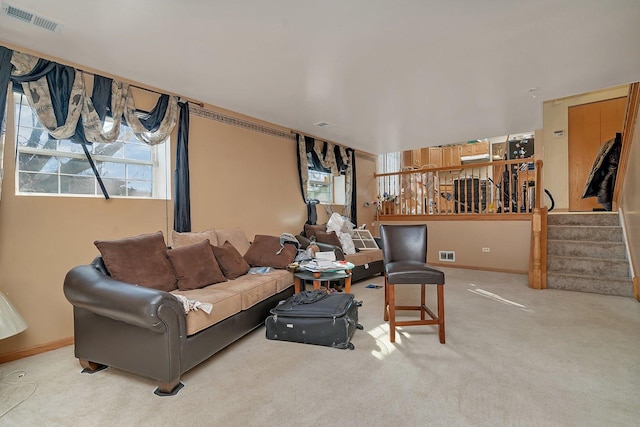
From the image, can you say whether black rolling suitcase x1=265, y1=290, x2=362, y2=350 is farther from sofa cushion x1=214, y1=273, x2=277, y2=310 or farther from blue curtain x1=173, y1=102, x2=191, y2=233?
blue curtain x1=173, y1=102, x2=191, y2=233

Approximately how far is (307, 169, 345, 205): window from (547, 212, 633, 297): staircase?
354 cm

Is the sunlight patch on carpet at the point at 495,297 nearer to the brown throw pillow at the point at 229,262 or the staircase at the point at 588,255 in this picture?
the staircase at the point at 588,255

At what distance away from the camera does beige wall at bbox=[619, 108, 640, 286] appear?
350 cm

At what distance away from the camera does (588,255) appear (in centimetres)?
426

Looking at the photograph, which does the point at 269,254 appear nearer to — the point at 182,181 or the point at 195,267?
the point at 195,267

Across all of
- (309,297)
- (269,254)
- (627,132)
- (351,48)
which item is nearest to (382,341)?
(309,297)

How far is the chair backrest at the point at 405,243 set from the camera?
9.72 feet

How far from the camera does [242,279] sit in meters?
2.86

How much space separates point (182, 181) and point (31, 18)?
66.0 inches

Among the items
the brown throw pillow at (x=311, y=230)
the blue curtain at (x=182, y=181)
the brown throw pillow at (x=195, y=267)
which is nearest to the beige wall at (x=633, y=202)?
the brown throw pillow at (x=311, y=230)

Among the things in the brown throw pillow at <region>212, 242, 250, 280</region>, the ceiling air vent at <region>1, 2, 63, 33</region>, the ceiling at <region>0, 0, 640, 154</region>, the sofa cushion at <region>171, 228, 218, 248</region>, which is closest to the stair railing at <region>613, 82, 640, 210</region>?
the ceiling at <region>0, 0, 640, 154</region>

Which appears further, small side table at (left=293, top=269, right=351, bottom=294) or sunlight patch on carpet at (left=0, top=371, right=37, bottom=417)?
small side table at (left=293, top=269, right=351, bottom=294)

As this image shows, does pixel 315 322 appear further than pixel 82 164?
No

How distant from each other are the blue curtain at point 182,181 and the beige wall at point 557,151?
627 centimetres
